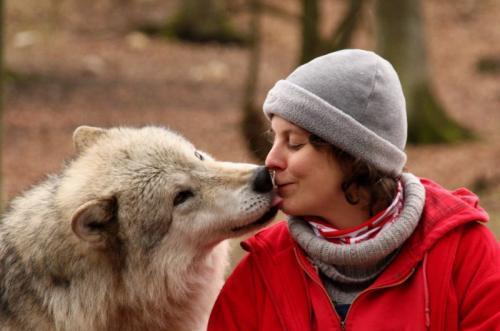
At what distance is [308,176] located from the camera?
3555mm

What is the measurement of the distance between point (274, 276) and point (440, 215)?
806mm

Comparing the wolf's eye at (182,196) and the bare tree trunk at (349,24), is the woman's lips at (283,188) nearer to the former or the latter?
the wolf's eye at (182,196)

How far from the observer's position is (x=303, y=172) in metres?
3.54

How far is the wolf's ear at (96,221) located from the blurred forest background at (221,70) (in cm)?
425

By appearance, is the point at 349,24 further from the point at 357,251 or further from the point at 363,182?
the point at 357,251

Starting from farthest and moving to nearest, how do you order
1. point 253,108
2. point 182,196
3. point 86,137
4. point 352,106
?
point 253,108 → point 86,137 → point 182,196 → point 352,106

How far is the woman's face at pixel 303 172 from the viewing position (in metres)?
3.55

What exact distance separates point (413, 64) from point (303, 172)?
10.2m

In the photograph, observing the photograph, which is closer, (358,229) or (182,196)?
(358,229)

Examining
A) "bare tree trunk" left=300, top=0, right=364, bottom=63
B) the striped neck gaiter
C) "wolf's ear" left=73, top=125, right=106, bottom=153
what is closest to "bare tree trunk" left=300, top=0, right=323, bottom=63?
"bare tree trunk" left=300, top=0, right=364, bottom=63

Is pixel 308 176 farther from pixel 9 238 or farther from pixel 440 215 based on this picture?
pixel 9 238

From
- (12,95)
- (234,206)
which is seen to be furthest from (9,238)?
(12,95)

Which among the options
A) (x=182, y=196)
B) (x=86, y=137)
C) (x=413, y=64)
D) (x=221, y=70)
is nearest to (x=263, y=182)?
(x=182, y=196)

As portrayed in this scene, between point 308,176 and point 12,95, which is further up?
point 308,176
